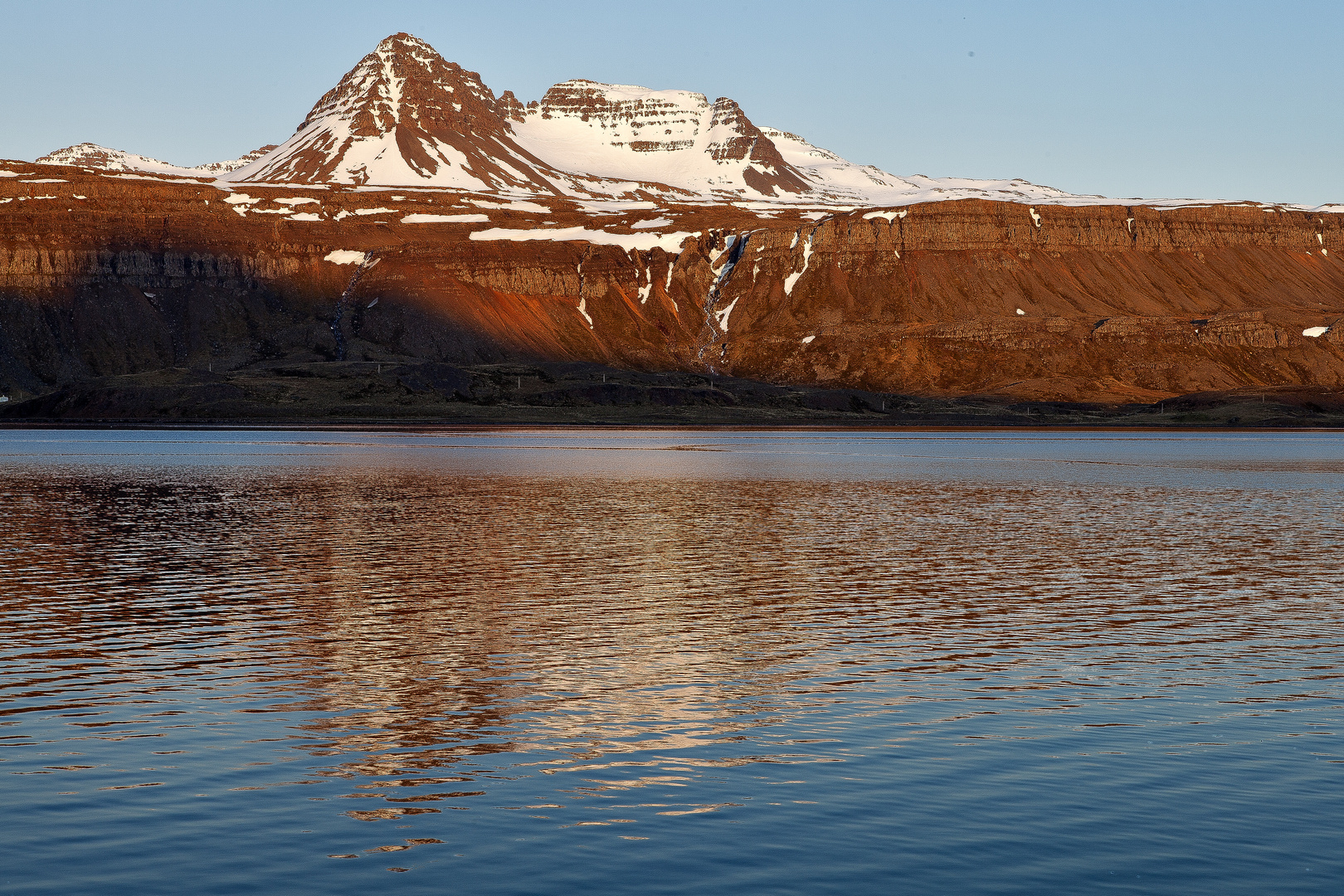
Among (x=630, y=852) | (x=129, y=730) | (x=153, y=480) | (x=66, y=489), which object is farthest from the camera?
(x=153, y=480)

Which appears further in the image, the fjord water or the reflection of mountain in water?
the reflection of mountain in water

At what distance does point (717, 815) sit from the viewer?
15641 mm

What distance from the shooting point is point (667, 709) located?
21.4 meters

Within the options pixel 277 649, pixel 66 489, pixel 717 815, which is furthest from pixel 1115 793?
pixel 66 489

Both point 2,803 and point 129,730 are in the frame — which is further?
point 129,730

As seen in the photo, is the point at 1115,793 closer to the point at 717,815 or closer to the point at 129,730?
the point at 717,815

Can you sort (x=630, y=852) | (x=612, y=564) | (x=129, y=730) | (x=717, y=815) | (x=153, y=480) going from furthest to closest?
(x=153, y=480) → (x=612, y=564) → (x=129, y=730) → (x=717, y=815) → (x=630, y=852)

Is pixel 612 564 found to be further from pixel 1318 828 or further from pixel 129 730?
pixel 1318 828

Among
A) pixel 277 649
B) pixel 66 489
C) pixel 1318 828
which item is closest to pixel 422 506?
pixel 66 489

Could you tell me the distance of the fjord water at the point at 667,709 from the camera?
14211 mm

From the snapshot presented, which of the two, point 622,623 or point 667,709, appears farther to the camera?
point 622,623

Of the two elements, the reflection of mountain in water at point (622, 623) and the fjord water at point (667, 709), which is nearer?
the fjord water at point (667, 709)

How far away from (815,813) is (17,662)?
15.8 m

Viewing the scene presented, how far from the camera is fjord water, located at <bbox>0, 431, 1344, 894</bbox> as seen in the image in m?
14.2
